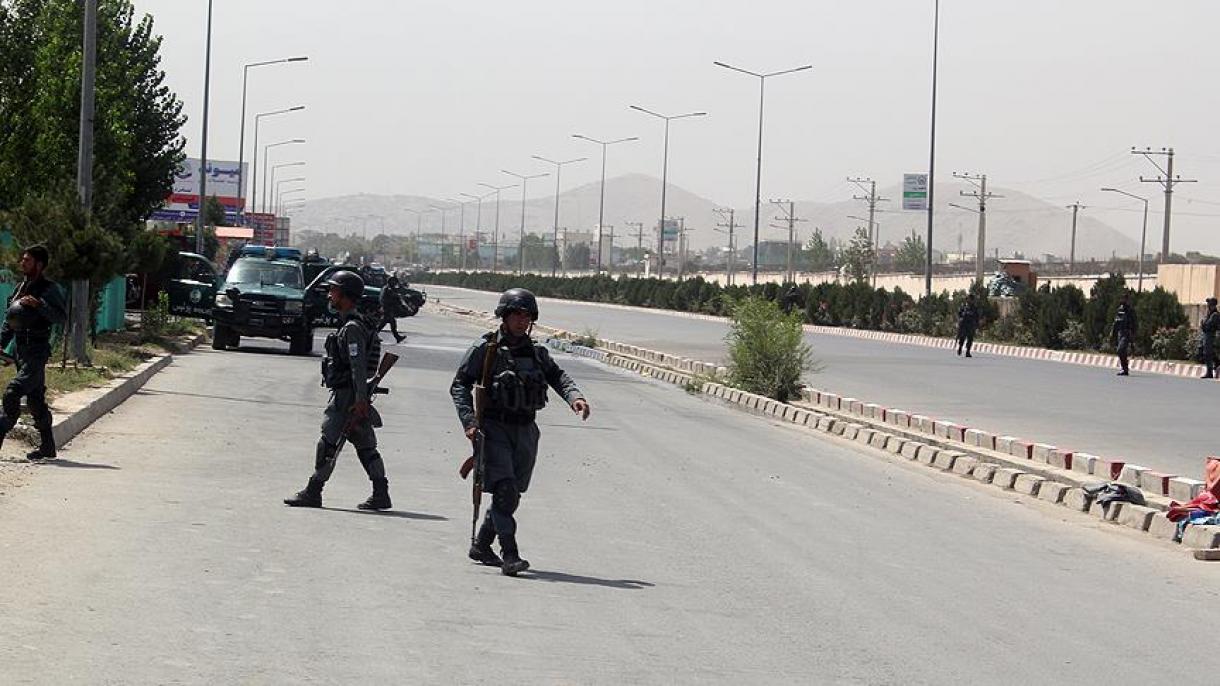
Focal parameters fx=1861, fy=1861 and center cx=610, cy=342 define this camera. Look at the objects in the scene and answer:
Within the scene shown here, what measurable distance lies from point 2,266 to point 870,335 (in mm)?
43227

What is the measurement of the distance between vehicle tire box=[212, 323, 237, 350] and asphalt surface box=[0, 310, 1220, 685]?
1757 cm

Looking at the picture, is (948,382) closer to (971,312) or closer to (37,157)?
(971,312)

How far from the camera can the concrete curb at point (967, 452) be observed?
15039mm

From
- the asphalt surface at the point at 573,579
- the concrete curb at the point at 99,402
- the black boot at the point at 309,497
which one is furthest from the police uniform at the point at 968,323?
the black boot at the point at 309,497

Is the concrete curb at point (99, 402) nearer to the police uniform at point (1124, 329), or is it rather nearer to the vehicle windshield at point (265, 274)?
the vehicle windshield at point (265, 274)

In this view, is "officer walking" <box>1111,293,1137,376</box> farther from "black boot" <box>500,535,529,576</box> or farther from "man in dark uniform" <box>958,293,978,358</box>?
"black boot" <box>500,535,529,576</box>

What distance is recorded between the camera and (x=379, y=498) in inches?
491

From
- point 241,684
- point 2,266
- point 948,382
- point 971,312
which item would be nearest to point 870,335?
point 971,312

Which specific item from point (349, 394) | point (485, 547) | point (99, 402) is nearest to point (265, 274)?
point (99, 402)

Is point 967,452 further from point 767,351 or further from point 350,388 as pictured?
point 767,351

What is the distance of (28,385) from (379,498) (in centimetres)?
327


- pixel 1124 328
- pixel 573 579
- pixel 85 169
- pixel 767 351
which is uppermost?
pixel 85 169

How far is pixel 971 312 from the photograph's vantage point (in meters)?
45.4

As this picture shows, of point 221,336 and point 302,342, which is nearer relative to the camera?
point 302,342
